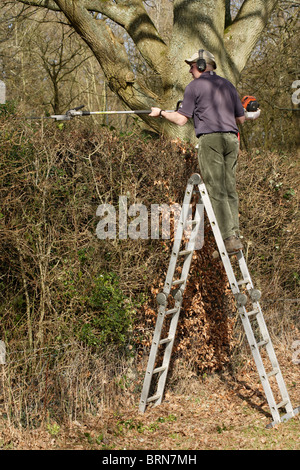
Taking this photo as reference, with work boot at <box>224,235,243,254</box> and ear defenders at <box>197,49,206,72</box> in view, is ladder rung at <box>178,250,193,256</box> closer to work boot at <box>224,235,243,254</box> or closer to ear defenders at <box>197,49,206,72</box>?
work boot at <box>224,235,243,254</box>

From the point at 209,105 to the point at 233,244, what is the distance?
1289 mm

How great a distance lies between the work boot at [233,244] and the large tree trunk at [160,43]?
2.77 meters

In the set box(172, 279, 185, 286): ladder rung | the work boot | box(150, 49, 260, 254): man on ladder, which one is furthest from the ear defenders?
box(172, 279, 185, 286): ladder rung

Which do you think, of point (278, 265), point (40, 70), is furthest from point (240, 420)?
point (40, 70)

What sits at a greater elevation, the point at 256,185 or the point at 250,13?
the point at 250,13

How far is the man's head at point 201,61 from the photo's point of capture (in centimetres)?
507

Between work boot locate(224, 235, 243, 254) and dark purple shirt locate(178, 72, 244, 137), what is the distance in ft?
3.26

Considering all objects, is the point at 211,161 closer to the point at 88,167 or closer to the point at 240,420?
the point at 88,167

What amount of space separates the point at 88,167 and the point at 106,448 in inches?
104

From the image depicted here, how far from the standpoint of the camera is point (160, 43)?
8.29 m

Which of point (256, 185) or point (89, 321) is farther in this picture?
point (256, 185)
